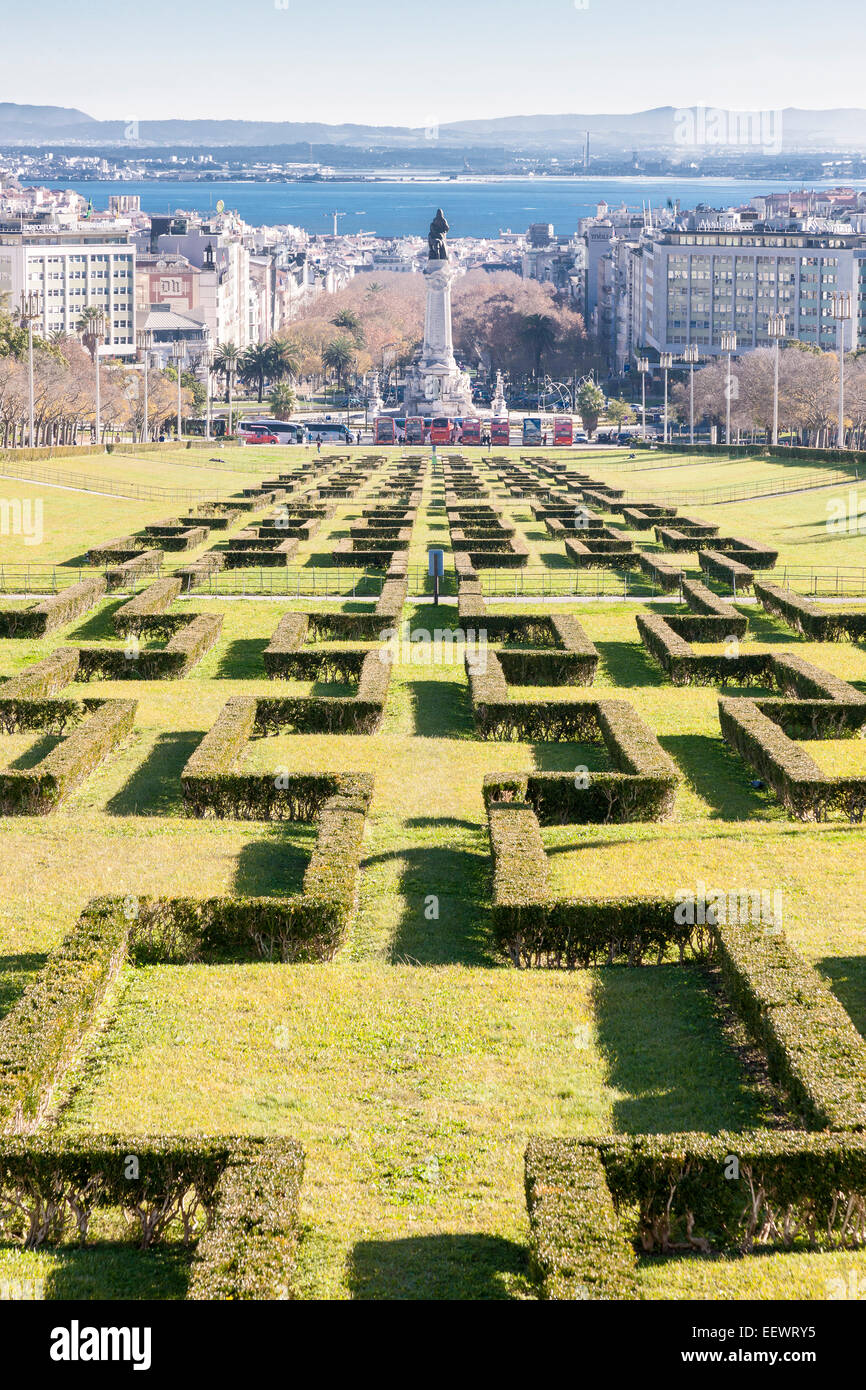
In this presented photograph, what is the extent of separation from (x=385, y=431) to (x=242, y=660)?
370ft

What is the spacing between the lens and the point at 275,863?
23.0 metres

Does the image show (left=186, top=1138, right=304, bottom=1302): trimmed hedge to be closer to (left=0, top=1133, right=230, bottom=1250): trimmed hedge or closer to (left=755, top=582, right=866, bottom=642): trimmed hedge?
(left=0, top=1133, right=230, bottom=1250): trimmed hedge

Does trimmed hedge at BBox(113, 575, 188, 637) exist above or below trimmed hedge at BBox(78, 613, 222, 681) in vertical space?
above

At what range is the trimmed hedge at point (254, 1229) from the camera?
1101cm

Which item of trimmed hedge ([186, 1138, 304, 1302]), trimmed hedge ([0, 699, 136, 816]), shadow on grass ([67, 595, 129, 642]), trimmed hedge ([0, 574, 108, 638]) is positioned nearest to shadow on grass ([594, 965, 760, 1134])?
trimmed hedge ([186, 1138, 304, 1302])

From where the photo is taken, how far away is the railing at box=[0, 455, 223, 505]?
83438 millimetres

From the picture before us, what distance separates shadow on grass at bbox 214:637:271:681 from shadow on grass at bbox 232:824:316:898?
1287 centimetres

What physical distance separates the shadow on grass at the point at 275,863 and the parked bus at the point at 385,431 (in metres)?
127

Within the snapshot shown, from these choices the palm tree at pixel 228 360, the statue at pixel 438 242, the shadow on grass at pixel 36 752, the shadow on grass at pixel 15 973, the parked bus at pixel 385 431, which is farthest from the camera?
the palm tree at pixel 228 360

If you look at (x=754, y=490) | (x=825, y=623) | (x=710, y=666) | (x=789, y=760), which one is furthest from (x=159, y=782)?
(x=754, y=490)

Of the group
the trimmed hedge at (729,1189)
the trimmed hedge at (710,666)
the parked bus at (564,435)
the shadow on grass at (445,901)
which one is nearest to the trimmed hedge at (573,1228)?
the trimmed hedge at (729,1189)

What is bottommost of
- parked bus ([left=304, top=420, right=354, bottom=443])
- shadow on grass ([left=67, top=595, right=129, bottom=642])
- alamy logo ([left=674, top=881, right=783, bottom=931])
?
alamy logo ([left=674, top=881, right=783, bottom=931])

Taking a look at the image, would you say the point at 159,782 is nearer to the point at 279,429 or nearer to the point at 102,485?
the point at 102,485
